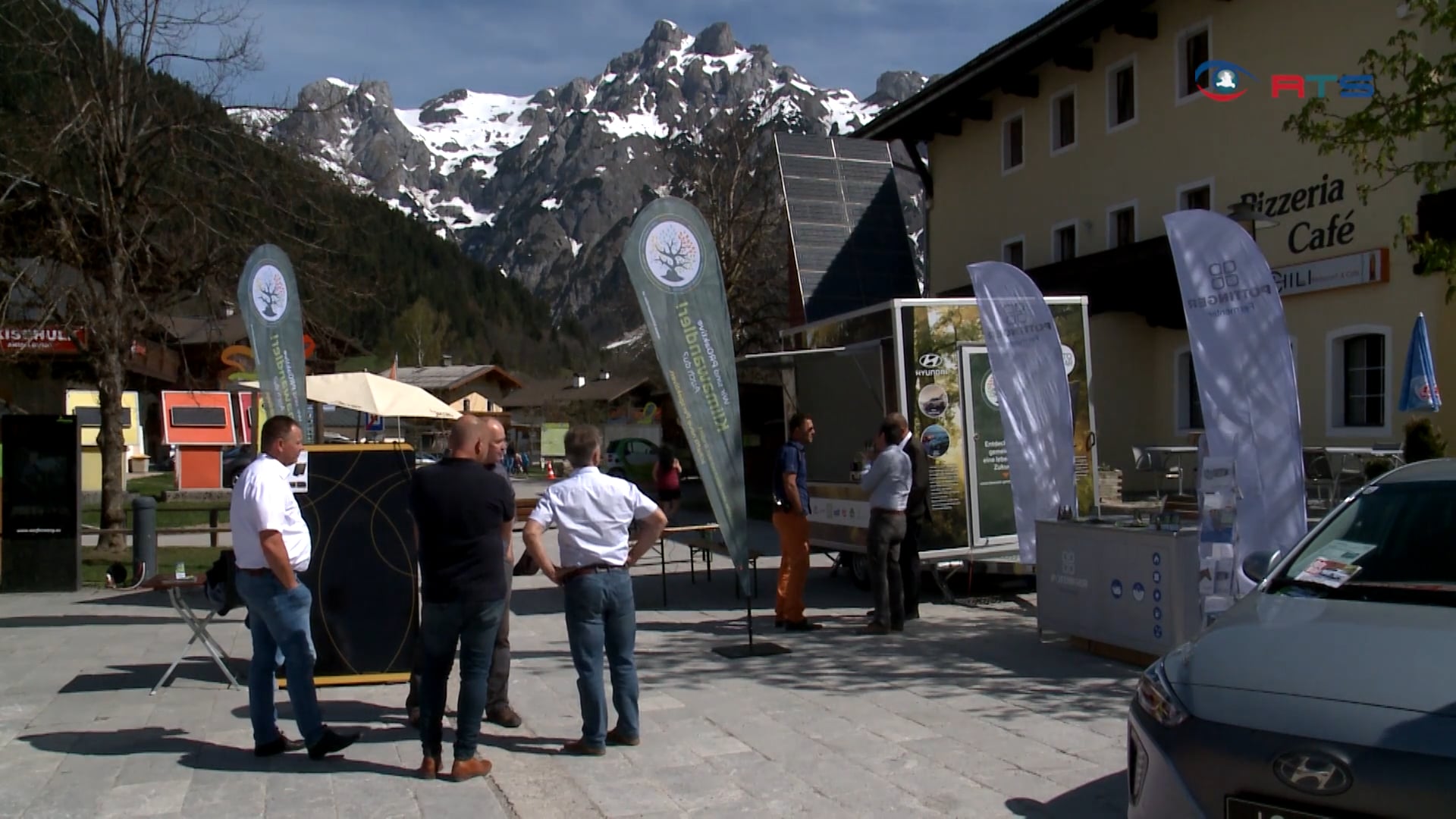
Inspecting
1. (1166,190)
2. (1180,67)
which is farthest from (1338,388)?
(1180,67)

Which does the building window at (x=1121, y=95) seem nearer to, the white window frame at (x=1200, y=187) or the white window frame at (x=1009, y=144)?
the white window frame at (x=1200, y=187)

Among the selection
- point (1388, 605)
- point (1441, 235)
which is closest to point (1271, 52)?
point (1441, 235)

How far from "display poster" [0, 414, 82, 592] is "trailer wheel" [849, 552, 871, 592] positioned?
8.25m

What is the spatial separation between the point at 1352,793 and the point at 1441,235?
15.9 meters

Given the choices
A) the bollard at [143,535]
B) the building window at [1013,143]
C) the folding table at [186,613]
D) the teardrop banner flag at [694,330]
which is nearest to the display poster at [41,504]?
the bollard at [143,535]

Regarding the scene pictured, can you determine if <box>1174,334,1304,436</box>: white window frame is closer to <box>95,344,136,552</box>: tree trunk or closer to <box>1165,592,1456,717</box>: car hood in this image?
<box>95,344,136,552</box>: tree trunk

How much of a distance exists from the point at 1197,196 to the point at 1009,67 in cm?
622

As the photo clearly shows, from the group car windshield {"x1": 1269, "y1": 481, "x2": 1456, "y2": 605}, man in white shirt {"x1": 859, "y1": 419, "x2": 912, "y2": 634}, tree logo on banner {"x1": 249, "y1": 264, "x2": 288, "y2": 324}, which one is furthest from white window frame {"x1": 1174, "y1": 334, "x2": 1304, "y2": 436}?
car windshield {"x1": 1269, "y1": 481, "x2": 1456, "y2": 605}

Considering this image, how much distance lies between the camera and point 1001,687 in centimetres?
771

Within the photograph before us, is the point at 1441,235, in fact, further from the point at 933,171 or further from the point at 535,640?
the point at 933,171

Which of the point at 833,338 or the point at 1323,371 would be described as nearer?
the point at 833,338

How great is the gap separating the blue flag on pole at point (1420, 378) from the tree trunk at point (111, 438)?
16476 millimetres

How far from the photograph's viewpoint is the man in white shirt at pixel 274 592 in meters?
5.84

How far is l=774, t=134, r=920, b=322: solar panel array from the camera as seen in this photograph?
21.1 meters
